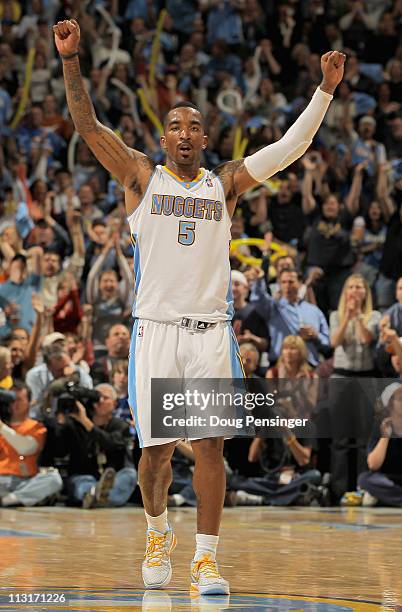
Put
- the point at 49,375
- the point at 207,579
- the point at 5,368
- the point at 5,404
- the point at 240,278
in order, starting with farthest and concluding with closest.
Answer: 1. the point at 240,278
2. the point at 49,375
3. the point at 5,368
4. the point at 5,404
5. the point at 207,579

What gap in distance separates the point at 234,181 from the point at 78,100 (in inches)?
35.2

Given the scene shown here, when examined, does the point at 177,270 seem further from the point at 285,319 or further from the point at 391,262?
the point at 391,262

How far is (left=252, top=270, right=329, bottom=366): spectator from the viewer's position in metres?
12.2

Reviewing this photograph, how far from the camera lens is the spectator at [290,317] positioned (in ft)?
40.1

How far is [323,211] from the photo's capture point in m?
14.4

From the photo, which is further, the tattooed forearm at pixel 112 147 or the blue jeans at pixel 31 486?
the blue jeans at pixel 31 486

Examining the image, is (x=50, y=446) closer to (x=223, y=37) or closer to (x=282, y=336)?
(x=282, y=336)

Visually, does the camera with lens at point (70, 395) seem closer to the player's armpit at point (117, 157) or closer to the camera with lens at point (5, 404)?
the camera with lens at point (5, 404)

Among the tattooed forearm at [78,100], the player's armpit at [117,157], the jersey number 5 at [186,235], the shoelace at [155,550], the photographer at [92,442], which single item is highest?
the tattooed forearm at [78,100]

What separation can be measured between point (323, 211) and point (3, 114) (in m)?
5.28

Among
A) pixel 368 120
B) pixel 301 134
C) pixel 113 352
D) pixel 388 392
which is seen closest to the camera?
pixel 301 134

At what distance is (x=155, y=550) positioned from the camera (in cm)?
622

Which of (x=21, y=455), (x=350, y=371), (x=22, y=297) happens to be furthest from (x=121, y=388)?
(x=350, y=371)

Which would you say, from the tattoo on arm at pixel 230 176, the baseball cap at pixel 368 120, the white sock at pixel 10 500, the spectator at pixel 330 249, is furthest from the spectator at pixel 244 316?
the tattoo on arm at pixel 230 176
